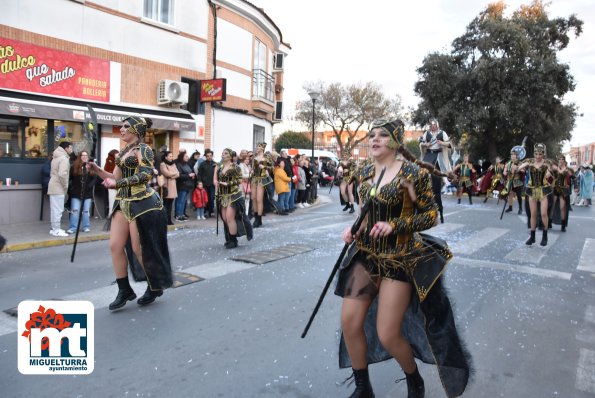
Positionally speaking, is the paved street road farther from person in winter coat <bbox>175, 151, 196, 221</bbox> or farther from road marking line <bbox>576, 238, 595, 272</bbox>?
person in winter coat <bbox>175, 151, 196, 221</bbox>

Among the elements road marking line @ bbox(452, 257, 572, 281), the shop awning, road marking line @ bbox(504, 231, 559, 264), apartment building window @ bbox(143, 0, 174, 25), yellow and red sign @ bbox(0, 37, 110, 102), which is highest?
apartment building window @ bbox(143, 0, 174, 25)

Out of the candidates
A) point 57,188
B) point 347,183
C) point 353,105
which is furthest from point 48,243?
point 353,105

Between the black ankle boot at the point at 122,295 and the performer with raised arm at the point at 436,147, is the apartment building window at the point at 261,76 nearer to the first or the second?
the performer with raised arm at the point at 436,147

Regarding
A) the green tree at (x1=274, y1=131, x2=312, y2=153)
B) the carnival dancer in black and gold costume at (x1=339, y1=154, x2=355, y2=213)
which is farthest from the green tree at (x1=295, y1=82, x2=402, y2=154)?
the carnival dancer in black and gold costume at (x1=339, y1=154, x2=355, y2=213)

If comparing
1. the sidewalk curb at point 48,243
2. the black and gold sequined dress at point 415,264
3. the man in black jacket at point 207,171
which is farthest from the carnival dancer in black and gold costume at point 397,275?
the man in black jacket at point 207,171

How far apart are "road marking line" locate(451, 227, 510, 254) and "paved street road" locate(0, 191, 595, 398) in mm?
218

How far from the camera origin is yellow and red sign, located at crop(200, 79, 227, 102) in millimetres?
15961

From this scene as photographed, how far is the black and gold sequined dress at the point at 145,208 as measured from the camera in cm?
489

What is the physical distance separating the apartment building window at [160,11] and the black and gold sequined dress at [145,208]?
1138cm

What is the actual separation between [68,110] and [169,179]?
307 centimetres

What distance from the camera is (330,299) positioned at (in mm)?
5543

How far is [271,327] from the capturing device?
15.0 feet

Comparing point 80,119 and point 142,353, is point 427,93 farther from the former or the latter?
point 142,353

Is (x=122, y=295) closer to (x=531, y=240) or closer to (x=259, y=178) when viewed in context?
(x=259, y=178)
